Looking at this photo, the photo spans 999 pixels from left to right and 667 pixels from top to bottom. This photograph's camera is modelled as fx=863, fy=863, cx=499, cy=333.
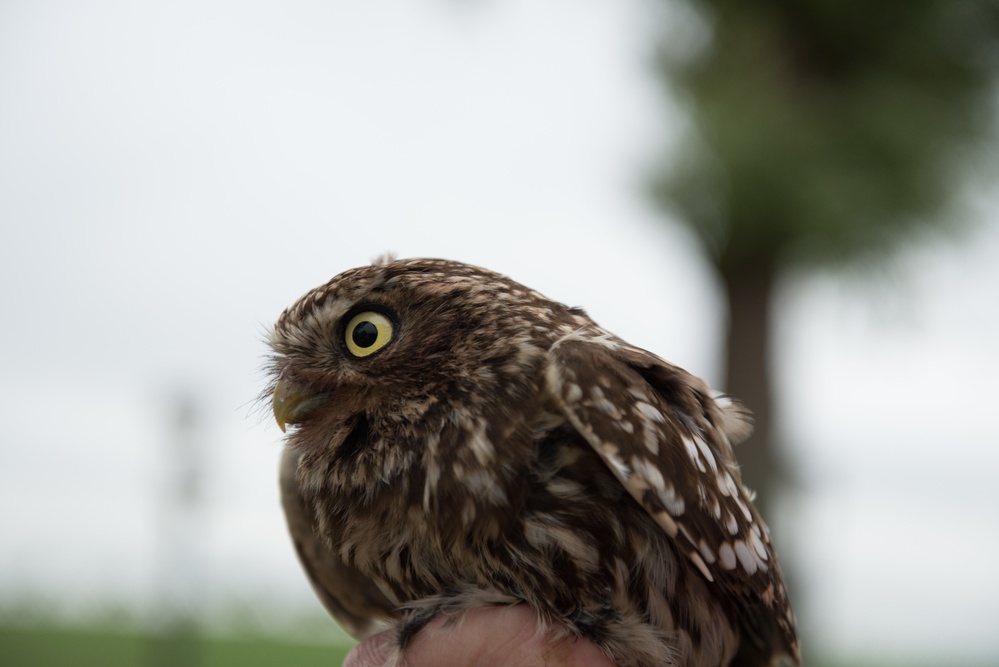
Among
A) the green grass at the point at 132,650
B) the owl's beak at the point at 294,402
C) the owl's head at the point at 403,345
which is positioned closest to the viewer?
the owl's head at the point at 403,345

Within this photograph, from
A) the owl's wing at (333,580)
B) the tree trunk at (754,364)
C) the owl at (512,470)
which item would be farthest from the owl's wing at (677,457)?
the tree trunk at (754,364)

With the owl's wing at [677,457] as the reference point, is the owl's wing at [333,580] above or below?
below

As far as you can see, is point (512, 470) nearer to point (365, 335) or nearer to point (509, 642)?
point (509, 642)

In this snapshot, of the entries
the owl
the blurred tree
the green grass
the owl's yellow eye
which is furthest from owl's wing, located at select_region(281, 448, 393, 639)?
the blurred tree

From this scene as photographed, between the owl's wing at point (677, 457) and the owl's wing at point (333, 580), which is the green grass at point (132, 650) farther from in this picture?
the owl's wing at point (677, 457)

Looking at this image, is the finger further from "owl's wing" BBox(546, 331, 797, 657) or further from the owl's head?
the owl's head

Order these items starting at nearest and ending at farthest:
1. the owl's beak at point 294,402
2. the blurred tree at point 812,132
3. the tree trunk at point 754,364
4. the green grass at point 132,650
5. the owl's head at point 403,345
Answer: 1. the owl's head at point 403,345
2. the owl's beak at point 294,402
3. the green grass at point 132,650
4. the tree trunk at point 754,364
5. the blurred tree at point 812,132

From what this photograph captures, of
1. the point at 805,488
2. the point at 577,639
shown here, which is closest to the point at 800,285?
the point at 805,488

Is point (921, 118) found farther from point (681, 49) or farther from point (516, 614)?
point (516, 614)
